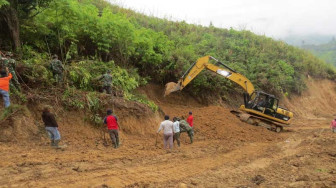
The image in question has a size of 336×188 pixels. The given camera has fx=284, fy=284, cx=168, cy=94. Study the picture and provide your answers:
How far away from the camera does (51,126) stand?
878 centimetres

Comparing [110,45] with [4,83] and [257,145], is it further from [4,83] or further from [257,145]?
[257,145]

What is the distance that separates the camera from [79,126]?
10.4 metres

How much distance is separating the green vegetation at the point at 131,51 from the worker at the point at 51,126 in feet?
Result: 6.88

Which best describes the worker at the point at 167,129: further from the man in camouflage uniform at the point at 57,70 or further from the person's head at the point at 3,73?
the person's head at the point at 3,73

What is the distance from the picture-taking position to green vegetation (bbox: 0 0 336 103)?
39.2 feet

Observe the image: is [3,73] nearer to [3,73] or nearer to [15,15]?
[3,73]

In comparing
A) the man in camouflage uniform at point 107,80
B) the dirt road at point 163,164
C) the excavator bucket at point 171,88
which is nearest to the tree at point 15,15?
the man in camouflage uniform at point 107,80

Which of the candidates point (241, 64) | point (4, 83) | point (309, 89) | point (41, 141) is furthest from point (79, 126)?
point (309, 89)

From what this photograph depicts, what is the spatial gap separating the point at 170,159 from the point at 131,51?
7.54 m

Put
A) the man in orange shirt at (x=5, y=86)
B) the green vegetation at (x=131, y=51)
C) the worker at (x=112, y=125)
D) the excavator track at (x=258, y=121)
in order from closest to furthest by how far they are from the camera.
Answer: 1. the man in orange shirt at (x=5, y=86)
2. the worker at (x=112, y=125)
3. the green vegetation at (x=131, y=51)
4. the excavator track at (x=258, y=121)

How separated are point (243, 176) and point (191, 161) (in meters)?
1.83

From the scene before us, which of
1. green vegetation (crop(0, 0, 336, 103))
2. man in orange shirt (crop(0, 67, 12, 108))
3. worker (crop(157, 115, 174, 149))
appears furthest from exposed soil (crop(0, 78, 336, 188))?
green vegetation (crop(0, 0, 336, 103))

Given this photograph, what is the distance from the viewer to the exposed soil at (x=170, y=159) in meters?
6.86

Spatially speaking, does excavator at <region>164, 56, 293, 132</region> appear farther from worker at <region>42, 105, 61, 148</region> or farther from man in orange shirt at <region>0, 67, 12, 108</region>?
man in orange shirt at <region>0, 67, 12, 108</region>
